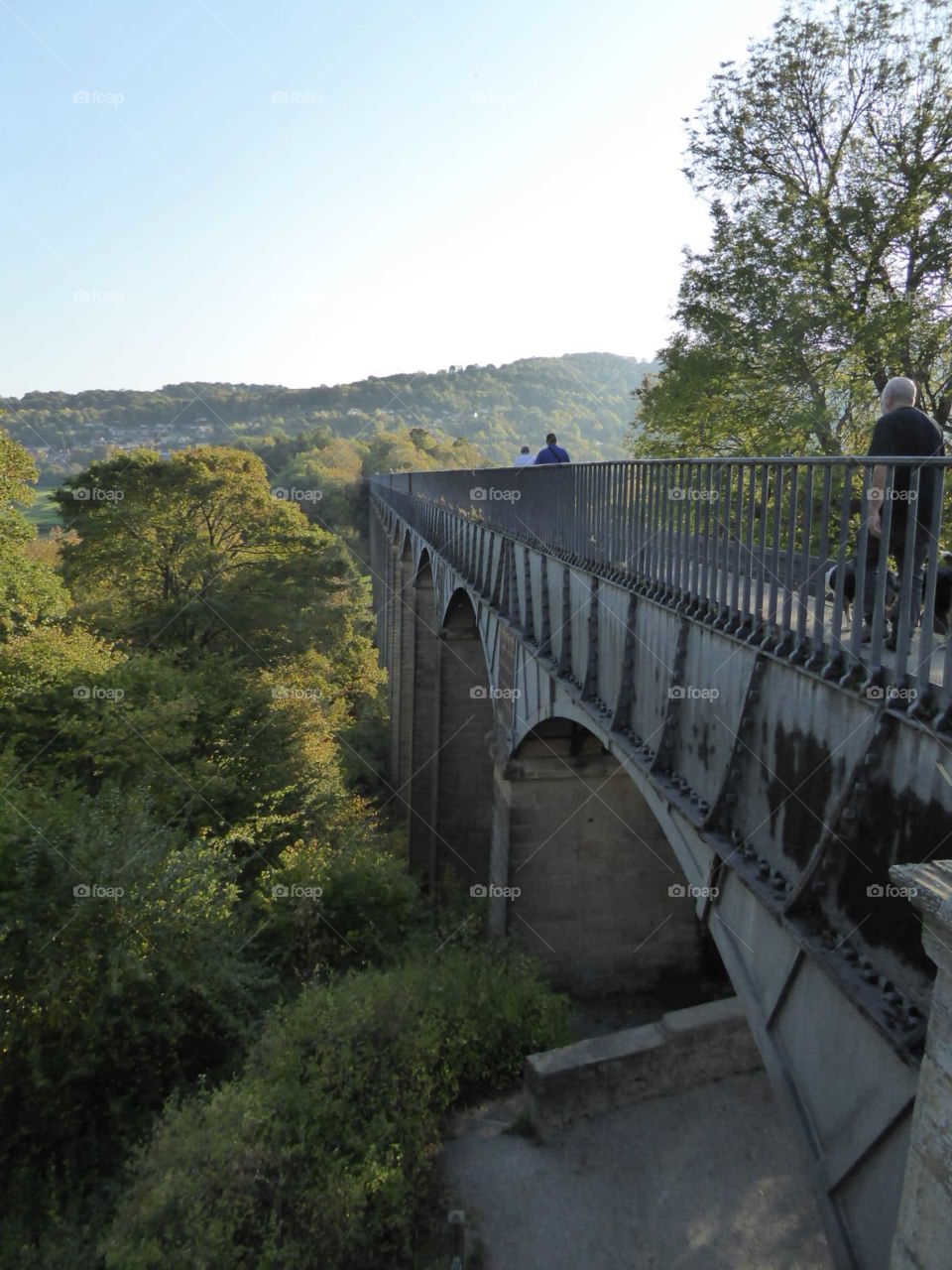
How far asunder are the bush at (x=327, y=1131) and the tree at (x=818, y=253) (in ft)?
37.1

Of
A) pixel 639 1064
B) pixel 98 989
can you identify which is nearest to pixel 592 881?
pixel 639 1064

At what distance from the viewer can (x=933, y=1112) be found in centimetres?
281

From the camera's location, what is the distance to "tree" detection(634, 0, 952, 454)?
15219 mm

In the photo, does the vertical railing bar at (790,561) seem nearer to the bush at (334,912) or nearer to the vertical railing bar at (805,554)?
the vertical railing bar at (805,554)

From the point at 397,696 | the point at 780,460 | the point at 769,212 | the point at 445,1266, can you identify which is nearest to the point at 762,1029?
the point at 780,460

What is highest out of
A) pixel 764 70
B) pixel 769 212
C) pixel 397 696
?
pixel 764 70

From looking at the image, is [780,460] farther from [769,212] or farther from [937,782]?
[769,212]

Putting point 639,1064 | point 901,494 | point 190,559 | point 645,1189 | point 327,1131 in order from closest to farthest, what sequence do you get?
point 901,494 → point 327,1131 → point 645,1189 → point 639,1064 → point 190,559

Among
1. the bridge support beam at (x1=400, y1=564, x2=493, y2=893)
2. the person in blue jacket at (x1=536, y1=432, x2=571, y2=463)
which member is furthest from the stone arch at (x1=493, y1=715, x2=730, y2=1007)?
the bridge support beam at (x1=400, y1=564, x2=493, y2=893)

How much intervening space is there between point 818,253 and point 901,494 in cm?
1366

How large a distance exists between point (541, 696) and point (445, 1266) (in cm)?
580

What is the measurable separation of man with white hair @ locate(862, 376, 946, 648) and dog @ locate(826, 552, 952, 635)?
3.5 inches

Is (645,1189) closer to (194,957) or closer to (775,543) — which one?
(194,957)

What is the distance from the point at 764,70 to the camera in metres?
17.4
